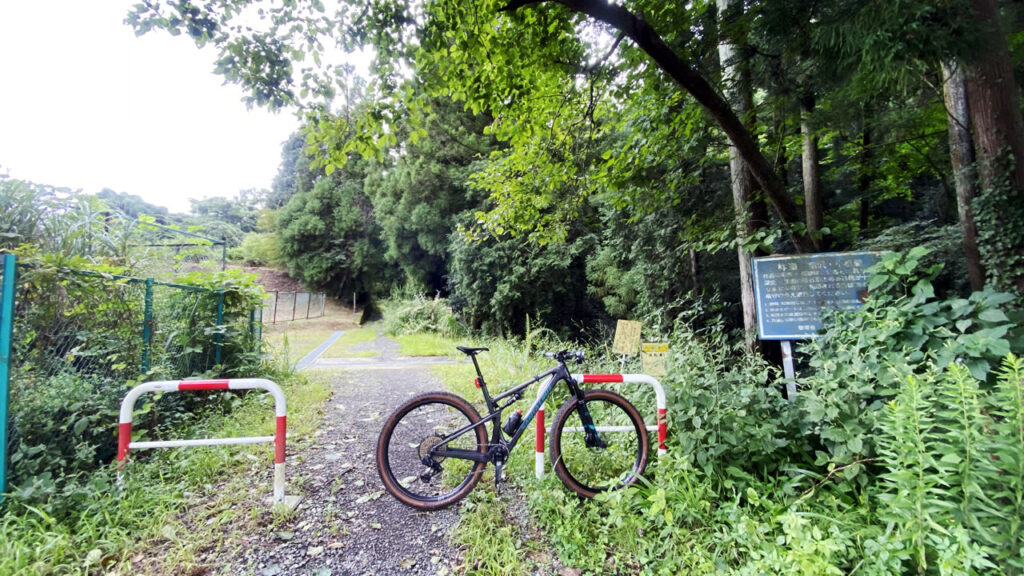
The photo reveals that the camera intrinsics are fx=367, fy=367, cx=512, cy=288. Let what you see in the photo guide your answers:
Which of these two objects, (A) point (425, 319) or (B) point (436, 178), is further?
(A) point (425, 319)

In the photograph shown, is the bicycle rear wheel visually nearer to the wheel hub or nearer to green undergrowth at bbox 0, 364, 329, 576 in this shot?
the wheel hub

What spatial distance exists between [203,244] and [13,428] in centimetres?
349

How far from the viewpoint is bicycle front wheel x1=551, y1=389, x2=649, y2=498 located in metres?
2.27

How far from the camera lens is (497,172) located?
4.72 metres

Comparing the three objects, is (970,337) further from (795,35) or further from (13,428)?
(13,428)

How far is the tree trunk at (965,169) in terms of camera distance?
2398 millimetres

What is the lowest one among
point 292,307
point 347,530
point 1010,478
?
point 347,530

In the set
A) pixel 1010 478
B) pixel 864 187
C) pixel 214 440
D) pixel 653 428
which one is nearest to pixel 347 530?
pixel 214 440

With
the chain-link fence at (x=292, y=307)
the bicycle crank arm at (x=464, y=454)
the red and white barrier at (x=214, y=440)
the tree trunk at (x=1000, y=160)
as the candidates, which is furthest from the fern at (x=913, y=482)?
the chain-link fence at (x=292, y=307)

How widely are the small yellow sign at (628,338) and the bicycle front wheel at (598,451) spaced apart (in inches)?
38.6

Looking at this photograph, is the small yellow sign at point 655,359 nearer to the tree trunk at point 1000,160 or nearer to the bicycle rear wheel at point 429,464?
the bicycle rear wheel at point 429,464

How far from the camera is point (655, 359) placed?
310 centimetres

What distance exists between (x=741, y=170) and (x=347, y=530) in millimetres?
4674

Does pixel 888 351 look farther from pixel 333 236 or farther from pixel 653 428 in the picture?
pixel 333 236
